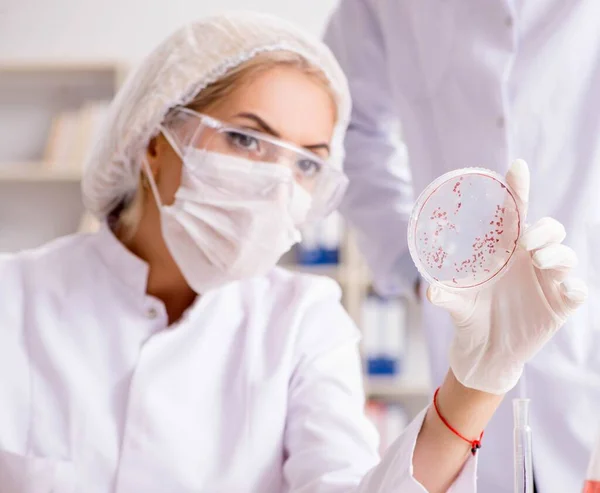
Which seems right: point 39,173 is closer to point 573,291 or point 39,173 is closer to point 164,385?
point 164,385

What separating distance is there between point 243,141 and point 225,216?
125 millimetres

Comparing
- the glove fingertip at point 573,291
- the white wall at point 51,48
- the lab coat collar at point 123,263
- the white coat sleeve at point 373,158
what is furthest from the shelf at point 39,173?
Result: the glove fingertip at point 573,291

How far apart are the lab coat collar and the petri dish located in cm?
65

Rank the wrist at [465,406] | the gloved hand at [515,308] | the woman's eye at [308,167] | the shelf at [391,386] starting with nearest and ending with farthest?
the gloved hand at [515,308] < the wrist at [465,406] < the woman's eye at [308,167] < the shelf at [391,386]

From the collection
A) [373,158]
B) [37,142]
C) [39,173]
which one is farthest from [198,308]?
[37,142]

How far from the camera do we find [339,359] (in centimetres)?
128

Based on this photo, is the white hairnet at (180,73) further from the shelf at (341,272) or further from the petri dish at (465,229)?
the shelf at (341,272)

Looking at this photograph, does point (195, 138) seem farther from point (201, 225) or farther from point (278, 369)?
point (278, 369)

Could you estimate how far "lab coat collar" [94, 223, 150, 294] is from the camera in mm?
1312

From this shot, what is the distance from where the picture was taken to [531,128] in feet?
4.01

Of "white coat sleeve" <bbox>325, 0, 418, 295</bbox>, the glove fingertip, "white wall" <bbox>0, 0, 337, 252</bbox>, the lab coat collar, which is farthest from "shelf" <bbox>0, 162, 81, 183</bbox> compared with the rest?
the glove fingertip

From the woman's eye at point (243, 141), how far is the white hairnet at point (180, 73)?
0.10m

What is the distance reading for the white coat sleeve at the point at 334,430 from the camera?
0.92 m

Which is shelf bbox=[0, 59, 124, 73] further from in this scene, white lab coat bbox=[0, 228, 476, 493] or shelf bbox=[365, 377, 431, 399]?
white lab coat bbox=[0, 228, 476, 493]
